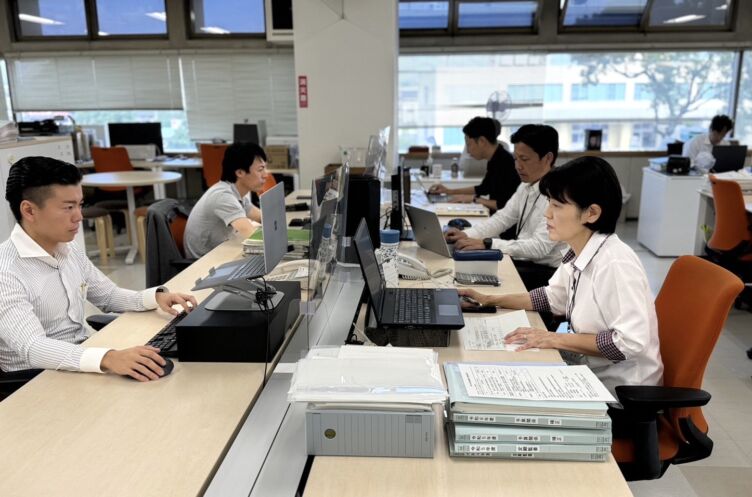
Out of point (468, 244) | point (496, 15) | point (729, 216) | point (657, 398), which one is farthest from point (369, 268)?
point (496, 15)

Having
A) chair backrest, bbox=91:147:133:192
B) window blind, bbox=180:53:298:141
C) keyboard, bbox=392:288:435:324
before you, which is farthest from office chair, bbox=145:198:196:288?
window blind, bbox=180:53:298:141

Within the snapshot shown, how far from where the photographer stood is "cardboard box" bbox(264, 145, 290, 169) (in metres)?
7.34

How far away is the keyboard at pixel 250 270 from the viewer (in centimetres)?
198

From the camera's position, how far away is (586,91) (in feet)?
25.7

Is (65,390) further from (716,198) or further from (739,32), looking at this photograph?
(739,32)

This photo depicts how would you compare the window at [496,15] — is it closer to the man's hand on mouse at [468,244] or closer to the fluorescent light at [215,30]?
the fluorescent light at [215,30]

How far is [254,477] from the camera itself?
4.10 ft

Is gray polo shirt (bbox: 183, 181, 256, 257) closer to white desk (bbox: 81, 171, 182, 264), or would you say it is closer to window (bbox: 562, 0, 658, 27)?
white desk (bbox: 81, 171, 182, 264)

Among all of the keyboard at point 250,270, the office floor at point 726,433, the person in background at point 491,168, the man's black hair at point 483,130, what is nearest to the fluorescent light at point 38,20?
the office floor at point 726,433

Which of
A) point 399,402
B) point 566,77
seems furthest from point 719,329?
point 566,77

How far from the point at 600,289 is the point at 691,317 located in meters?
0.29

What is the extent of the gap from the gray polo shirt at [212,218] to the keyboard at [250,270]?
1.27m

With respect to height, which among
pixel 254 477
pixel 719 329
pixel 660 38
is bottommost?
pixel 254 477

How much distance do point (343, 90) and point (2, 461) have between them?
15.9 ft
